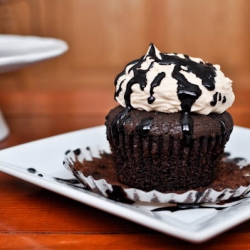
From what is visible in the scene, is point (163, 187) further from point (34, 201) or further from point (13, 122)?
point (13, 122)

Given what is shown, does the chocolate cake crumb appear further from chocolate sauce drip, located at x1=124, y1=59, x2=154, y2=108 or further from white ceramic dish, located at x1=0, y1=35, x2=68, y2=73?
white ceramic dish, located at x1=0, y1=35, x2=68, y2=73

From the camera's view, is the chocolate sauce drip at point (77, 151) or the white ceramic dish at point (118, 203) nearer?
the white ceramic dish at point (118, 203)

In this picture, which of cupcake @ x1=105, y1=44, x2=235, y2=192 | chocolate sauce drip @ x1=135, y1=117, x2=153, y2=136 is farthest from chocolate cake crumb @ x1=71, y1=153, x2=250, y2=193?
chocolate sauce drip @ x1=135, y1=117, x2=153, y2=136

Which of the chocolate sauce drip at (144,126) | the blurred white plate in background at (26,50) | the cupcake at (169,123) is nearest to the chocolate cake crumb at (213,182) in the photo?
the cupcake at (169,123)

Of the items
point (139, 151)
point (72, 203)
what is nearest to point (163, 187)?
point (139, 151)

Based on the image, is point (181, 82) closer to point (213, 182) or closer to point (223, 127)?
point (223, 127)

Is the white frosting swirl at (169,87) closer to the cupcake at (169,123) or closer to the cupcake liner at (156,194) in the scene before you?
the cupcake at (169,123)

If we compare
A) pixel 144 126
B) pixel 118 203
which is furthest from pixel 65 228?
pixel 144 126
